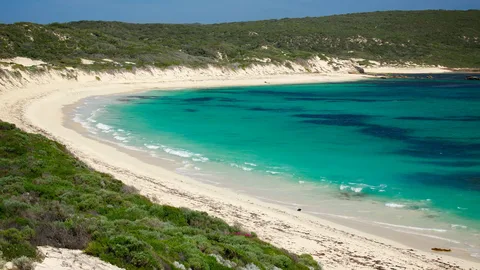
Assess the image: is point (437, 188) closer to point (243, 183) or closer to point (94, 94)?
point (243, 183)

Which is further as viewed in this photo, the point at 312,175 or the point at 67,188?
the point at 312,175

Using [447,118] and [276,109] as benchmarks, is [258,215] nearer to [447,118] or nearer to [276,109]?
[447,118]

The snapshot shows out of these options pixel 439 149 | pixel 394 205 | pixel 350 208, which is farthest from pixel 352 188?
pixel 439 149

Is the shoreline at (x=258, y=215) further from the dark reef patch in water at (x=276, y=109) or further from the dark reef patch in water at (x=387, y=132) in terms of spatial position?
the dark reef patch in water at (x=276, y=109)

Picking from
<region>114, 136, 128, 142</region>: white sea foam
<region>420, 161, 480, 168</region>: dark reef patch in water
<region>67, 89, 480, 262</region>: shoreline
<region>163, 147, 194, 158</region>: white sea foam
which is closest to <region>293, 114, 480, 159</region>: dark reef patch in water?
<region>420, 161, 480, 168</region>: dark reef patch in water

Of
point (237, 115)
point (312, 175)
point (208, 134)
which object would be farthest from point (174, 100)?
point (312, 175)

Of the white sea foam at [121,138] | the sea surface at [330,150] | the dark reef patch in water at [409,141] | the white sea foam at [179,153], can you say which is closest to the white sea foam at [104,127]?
the sea surface at [330,150]

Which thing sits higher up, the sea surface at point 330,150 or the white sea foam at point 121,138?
the sea surface at point 330,150

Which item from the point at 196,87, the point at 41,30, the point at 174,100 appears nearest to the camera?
the point at 174,100
